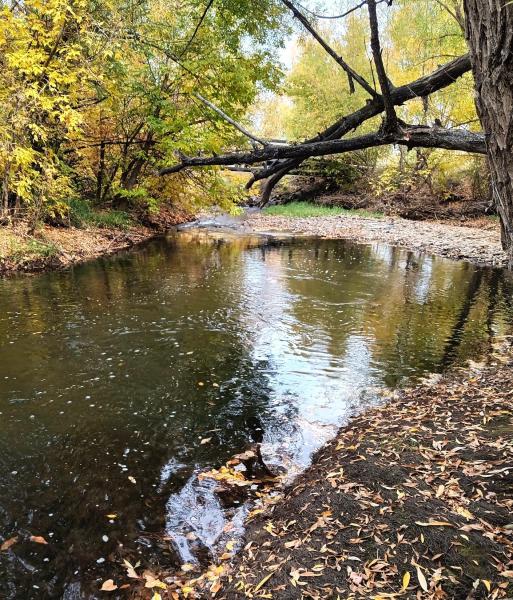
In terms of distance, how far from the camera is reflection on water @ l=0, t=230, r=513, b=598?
3.79 m

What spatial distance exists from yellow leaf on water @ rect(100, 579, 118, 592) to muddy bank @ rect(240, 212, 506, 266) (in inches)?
608

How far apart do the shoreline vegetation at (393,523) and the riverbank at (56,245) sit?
35.6ft

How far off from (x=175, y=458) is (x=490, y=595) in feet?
9.99

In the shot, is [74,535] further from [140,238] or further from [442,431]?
[140,238]

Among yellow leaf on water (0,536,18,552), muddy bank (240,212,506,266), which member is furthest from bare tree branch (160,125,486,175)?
muddy bank (240,212,506,266)

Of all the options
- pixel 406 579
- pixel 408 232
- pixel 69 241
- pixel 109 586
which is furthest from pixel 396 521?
pixel 408 232

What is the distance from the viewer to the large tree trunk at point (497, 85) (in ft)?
7.22

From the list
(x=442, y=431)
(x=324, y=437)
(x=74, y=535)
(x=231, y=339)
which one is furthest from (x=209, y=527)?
(x=231, y=339)

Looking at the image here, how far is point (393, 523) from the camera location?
3092 millimetres

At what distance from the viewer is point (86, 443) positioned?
191 inches

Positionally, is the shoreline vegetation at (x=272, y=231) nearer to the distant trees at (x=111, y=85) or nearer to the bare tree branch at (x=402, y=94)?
the distant trees at (x=111, y=85)

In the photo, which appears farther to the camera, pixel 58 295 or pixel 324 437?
pixel 58 295

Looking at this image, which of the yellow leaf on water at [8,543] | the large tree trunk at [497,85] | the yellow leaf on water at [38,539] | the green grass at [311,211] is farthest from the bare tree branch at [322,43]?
the green grass at [311,211]

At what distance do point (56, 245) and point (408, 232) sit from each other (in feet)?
53.0
